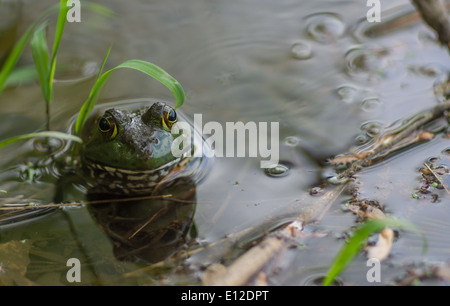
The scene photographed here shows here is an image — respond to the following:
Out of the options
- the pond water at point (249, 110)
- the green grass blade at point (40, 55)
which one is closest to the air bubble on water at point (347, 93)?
the pond water at point (249, 110)

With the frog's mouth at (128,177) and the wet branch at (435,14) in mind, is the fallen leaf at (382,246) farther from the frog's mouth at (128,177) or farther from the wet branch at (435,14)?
→ the wet branch at (435,14)

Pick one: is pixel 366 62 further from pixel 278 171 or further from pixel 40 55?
pixel 40 55

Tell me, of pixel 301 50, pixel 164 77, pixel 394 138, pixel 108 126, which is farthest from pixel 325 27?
pixel 108 126

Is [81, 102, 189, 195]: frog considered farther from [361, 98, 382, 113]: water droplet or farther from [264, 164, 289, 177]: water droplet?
[361, 98, 382, 113]: water droplet

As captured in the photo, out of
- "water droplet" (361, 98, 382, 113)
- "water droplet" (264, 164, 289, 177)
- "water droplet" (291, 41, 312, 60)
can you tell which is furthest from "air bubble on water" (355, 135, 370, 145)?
"water droplet" (291, 41, 312, 60)
